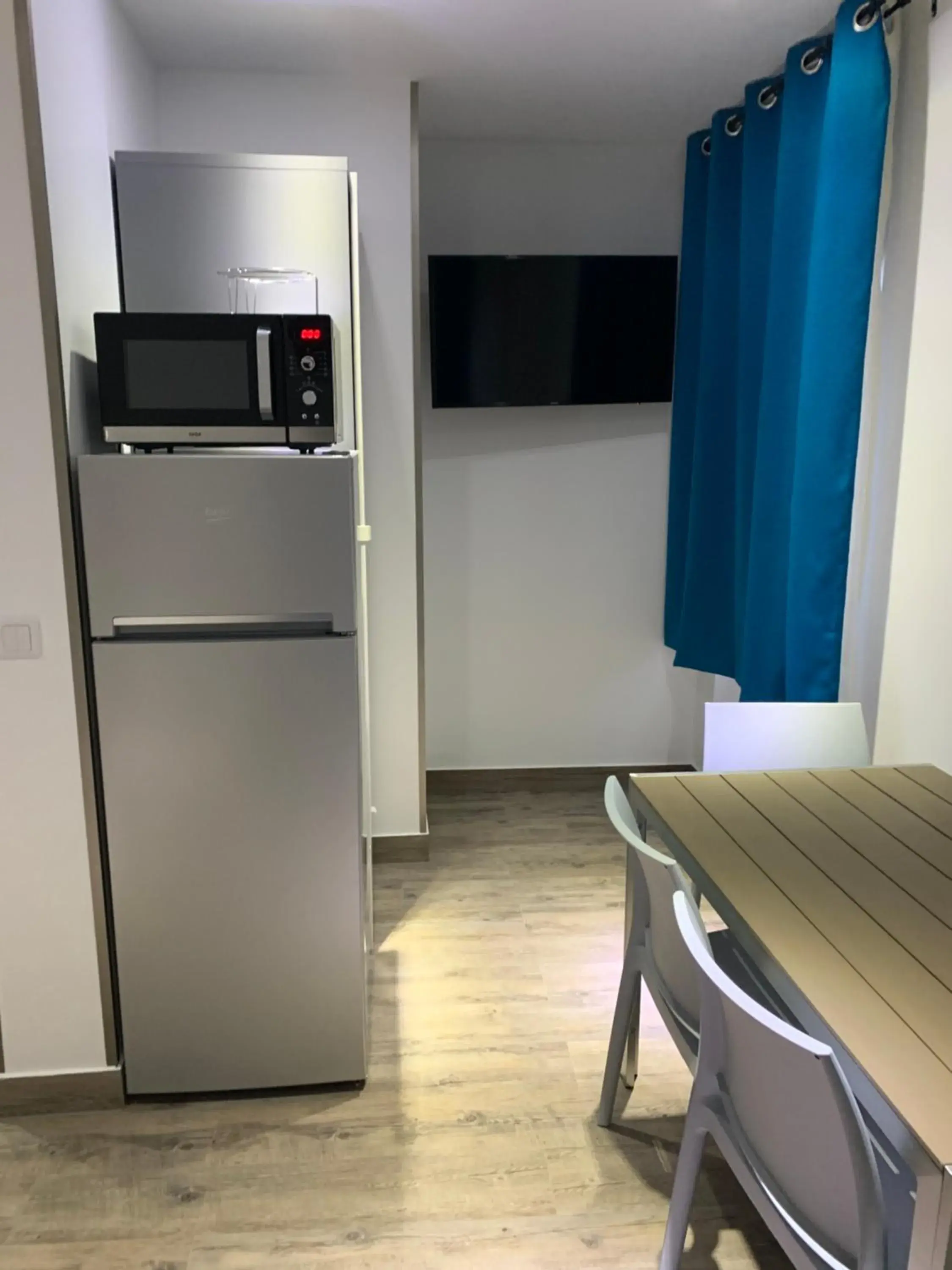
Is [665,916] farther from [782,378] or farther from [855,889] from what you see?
[782,378]

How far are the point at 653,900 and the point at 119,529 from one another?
129 cm

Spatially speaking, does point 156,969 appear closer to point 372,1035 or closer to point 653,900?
point 372,1035

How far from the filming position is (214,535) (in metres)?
1.92

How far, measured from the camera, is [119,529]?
6.22ft

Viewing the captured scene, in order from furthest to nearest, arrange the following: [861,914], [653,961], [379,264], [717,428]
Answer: [717,428] → [379,264] → [653,961] → [861,914]

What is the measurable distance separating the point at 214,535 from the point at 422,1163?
1.42 metres

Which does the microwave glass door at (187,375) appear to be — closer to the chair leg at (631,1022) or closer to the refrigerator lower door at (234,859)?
the refrigerator lower door at (234,859)

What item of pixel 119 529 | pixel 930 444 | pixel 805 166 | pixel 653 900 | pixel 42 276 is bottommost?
pixel 653 900

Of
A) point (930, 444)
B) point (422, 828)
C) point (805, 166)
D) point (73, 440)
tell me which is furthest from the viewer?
point (422, 828)

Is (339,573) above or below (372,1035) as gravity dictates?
above

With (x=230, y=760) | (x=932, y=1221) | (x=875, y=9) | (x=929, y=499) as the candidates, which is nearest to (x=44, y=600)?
(x=230, y=760)

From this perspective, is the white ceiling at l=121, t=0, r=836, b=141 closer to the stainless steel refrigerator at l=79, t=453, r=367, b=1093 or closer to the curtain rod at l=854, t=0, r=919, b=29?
the curtain rod at l=854, t=0, r=919, b=29

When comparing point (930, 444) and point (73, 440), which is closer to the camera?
point (73, 440)

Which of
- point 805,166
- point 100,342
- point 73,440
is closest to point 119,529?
point 73,440
